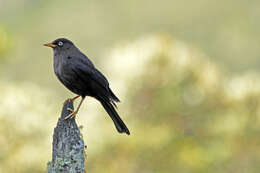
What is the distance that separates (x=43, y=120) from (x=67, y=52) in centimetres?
254

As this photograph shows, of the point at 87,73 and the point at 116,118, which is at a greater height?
the point at 87,73

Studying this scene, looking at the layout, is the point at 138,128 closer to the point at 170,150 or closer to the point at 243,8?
the point at 170,150

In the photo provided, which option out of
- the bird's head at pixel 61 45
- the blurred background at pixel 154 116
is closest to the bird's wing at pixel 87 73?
the bird's head at pixel 61 45

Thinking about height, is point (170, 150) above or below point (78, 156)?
above

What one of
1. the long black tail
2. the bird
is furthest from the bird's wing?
the long black tail

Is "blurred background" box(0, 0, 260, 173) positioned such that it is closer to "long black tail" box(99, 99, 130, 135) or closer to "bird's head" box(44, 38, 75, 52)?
"bird's head" box(44, 38, 75, 52)

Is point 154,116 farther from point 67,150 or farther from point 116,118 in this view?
point 67,150

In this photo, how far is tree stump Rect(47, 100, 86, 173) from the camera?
7129 mm

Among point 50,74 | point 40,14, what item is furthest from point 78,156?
point 40,14

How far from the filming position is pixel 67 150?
7.25 meters

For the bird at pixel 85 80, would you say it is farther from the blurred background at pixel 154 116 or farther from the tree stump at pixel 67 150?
the blurred background at pixel 154 116

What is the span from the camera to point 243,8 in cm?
5409

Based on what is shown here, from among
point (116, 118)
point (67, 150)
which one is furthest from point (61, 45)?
point (67, 150)

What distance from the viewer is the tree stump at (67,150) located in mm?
7129
